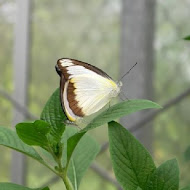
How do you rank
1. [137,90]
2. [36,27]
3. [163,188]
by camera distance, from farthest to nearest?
[36,27]
[137,90]
[163,188]

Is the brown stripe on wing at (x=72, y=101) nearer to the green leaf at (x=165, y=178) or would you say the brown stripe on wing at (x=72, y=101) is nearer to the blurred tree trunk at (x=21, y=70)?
the green leaf at (x=165, y=178)

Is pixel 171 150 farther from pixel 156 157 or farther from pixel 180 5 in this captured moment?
pixel 180 5

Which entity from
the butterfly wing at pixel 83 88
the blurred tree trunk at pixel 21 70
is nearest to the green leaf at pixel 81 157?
the butterfly wing at pixel 83 88

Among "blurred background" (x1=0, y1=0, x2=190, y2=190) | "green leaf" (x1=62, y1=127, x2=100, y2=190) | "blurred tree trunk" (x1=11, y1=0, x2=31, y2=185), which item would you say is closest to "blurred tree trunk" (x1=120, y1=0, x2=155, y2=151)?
"blurred background" (x1=0, y1=0, x2=190, y2=190)

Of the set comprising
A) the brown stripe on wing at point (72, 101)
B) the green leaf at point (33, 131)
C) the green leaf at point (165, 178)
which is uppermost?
the brown stripe on wing at point (72, 101)

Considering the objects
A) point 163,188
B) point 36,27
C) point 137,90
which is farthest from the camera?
point 36,27

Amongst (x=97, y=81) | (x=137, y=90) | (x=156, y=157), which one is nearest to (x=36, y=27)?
(x=137, y=90)

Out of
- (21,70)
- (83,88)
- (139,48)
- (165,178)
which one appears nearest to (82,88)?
(83,88)
